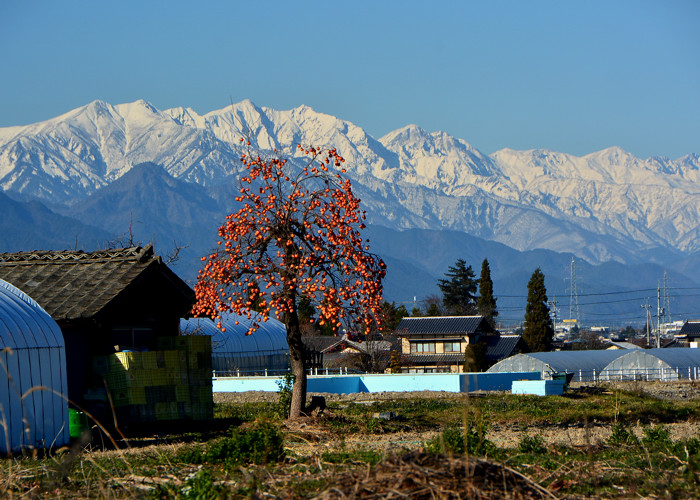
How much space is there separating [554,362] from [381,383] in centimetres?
2176

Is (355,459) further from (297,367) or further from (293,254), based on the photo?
(297,367)

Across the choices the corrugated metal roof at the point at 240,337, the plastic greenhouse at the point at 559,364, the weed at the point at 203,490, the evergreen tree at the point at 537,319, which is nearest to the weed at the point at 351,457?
the weed at the point at 203,490

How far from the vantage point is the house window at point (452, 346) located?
290 feet

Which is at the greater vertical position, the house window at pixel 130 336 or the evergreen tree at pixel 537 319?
the house window at pixel 130 336

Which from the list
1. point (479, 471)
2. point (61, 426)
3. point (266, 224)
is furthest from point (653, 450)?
point (61, 426)

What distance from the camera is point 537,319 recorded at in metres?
89.4

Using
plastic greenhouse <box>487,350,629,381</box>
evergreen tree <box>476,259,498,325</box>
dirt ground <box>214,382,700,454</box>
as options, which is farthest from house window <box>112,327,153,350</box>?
evergreen tree <box>476,259,498,325</box>

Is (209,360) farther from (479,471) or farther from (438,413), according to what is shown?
(479,471)

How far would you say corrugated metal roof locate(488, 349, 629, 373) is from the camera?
63503 millimetres

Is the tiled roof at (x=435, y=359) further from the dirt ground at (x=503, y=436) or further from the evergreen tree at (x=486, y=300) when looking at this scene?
the dirt ground at (x=503, y=436)

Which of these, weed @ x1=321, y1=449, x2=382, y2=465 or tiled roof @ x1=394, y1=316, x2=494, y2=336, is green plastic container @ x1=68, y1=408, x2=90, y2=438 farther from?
tiled roof @ x1=394, y1=316, x2=494, y2=336

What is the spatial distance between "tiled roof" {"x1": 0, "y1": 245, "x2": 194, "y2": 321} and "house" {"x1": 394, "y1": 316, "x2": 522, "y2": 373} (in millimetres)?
62496

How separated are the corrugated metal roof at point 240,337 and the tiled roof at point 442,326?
27.1m

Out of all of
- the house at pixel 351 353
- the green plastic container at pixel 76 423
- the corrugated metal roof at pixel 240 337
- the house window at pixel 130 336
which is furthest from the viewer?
the house at pixel 351 353
